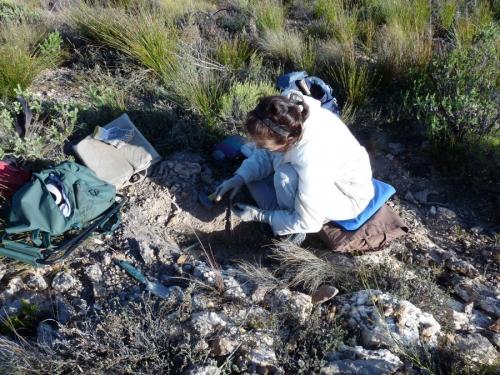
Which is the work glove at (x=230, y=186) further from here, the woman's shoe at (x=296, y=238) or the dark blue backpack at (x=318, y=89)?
the dark blue backpack at (x=318, y=89)

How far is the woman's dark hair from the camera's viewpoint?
2363 millimetres

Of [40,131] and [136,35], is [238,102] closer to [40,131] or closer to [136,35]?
[136,35]

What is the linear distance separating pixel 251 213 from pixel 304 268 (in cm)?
53

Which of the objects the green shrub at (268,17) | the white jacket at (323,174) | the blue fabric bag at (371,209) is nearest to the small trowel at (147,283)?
the white jacket at (323,174)

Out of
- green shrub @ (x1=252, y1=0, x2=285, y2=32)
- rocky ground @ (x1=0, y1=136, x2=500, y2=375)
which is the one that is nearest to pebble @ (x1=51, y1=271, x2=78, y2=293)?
rocky ground @ (x1=0, y1=136, x2=500, y2=375)

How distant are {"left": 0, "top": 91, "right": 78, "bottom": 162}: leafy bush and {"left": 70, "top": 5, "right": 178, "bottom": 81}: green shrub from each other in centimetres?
91

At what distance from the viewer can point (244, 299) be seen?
249 centimetres

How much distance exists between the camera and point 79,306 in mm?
2447

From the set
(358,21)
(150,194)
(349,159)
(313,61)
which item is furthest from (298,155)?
(358,21)

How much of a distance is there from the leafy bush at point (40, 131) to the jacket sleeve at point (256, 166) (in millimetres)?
1272

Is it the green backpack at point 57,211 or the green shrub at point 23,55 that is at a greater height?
the green shrub at point 23,55

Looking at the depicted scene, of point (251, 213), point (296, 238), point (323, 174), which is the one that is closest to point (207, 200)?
point (251, 213)

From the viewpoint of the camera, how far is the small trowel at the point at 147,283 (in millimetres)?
2521

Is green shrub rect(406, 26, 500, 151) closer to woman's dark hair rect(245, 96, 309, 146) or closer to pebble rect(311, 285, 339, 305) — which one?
woman's dark hair rect(245, 96, 309, 146)
